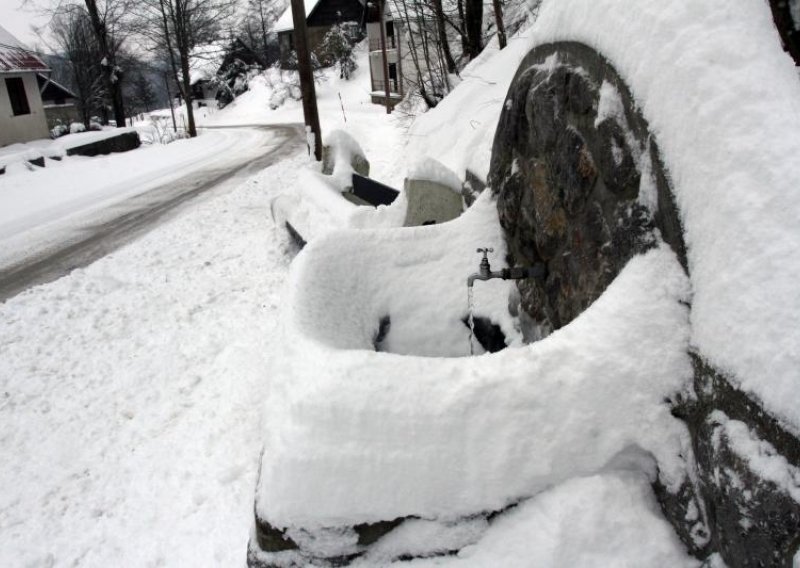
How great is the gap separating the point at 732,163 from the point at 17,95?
88.6 ft

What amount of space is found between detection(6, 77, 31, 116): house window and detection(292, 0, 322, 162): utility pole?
634 inches

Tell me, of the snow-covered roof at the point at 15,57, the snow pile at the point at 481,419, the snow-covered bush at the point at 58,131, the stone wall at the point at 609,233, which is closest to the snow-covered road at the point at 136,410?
the snow pile at the point at 481,419

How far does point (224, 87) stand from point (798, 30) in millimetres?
46998

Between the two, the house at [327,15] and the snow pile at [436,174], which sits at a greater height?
the house at [327,15]

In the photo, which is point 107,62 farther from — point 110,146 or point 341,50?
point 341,50

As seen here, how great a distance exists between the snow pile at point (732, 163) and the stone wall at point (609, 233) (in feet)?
0.28

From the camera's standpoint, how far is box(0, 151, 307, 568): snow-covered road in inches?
135

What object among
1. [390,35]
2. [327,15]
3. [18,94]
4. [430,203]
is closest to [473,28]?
[430,203]

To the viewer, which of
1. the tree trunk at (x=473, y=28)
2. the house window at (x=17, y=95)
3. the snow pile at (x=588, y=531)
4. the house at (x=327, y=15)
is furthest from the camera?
the house at (x=327, y=15)

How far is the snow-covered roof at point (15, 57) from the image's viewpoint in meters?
20.9

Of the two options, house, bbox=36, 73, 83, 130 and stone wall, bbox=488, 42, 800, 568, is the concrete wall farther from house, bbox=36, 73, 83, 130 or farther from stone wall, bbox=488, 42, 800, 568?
stone wall, bbox=488, 42, 800, 568

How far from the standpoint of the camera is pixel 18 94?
2209 centimetres

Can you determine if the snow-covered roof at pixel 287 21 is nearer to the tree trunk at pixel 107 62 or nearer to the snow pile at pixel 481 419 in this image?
the tree trunk at pixel 107 62

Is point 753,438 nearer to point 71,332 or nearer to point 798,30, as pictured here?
point 798,30
